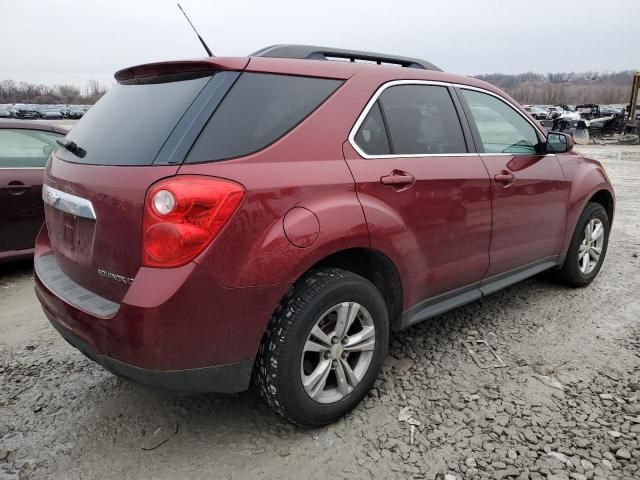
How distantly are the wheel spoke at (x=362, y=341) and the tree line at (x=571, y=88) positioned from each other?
293 ft

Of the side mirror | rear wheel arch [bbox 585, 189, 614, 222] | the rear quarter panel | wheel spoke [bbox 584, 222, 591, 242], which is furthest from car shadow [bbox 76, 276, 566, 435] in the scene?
rear wheel arch [bbox 585, 189, 614, 222]

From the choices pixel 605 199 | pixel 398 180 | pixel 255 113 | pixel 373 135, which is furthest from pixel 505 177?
pixel 605 199

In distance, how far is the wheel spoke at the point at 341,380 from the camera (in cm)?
241

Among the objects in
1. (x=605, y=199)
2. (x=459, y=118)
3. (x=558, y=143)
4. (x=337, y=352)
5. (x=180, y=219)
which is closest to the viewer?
(x=180, y=219)

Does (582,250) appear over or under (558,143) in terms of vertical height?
under

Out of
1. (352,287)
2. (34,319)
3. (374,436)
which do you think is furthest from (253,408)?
(34,319)

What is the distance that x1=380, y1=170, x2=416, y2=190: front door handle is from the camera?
8.11 ft

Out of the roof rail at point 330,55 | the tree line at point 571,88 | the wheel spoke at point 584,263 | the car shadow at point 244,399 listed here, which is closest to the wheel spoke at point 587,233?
the wheel spoke at point 584,263

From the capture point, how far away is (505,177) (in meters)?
3.16

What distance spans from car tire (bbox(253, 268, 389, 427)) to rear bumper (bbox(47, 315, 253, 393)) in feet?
0.42

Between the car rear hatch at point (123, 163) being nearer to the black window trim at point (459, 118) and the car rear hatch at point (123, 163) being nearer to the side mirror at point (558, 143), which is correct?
the black window trim at point (459, 118)

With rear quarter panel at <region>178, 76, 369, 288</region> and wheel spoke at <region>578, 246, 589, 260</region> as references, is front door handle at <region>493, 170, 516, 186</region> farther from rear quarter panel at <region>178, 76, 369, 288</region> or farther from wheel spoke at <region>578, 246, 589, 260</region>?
wheel spoke at <region>578, 246, 589, 260</region>

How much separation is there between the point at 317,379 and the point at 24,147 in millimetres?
3911

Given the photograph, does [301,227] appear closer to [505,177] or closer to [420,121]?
[420,121]
